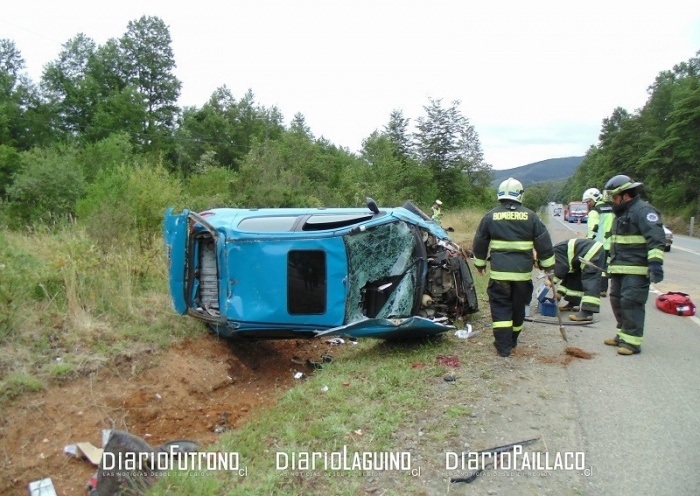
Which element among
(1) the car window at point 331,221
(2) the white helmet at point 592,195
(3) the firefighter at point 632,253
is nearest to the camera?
(3) the firefighter at point 632,253

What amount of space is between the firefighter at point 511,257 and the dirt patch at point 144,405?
2.31m

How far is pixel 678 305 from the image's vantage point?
7.18m

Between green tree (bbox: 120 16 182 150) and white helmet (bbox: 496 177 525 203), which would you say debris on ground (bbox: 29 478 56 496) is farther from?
green tree (bbox: 120 16 182 150)

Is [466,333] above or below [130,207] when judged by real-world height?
below

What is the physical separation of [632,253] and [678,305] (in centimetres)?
262

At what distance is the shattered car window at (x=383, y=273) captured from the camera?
5598 millimetres

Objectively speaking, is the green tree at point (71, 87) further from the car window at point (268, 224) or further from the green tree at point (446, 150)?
the car window at point (268, 224)

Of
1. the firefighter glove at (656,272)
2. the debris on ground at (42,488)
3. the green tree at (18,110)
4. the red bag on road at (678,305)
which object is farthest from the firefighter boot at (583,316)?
the green tree at (18,110)

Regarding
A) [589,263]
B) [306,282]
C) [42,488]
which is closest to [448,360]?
[306,282]

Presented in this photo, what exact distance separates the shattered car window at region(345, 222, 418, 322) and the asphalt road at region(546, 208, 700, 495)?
1915 mm

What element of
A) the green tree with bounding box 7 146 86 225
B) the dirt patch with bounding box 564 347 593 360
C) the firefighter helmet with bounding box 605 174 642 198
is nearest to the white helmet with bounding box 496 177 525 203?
the firefighter helmet with bounding box 605 174 642 198

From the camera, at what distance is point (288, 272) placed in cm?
529

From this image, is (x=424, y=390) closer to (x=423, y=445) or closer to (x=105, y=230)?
(x=423, y=445)

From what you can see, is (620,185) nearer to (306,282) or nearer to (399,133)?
(306,282)
